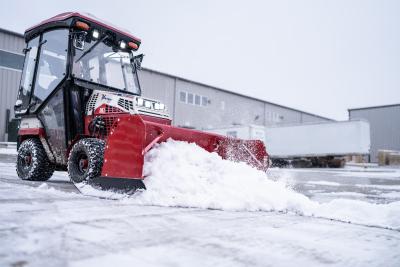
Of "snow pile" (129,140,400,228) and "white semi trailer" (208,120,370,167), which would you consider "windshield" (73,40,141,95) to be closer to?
"snow pile" (129,140,400,228)

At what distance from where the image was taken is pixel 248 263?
214 cm

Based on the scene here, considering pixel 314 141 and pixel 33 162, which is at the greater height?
pixel 314 141

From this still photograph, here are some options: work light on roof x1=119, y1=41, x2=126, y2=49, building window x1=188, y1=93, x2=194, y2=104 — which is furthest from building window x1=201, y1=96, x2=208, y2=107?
work light on roof x1=119, y1=41, x2=126, y2=49

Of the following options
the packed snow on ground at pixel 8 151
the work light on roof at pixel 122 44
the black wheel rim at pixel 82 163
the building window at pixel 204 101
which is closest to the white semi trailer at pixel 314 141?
the building window at pixel 204 101

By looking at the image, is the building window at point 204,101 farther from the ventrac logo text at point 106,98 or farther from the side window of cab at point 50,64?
the ventrac logo text at point 106,98

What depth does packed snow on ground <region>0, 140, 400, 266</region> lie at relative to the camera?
223 centimetres

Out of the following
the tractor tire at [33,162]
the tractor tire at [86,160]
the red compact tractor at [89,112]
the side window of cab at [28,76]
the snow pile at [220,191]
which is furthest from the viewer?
the side window of cab at [28,76]

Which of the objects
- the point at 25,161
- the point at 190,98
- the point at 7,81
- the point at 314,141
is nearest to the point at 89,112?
the point at 25,161

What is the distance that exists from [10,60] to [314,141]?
712 inches

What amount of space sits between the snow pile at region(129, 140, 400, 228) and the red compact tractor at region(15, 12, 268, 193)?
0.74 ft

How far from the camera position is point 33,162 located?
6652mm

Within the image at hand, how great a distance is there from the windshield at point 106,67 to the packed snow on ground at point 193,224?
2100mm

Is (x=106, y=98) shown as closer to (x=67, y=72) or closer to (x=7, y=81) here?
(x=67, y=72)

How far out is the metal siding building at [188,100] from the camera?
789 inches
